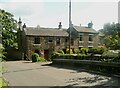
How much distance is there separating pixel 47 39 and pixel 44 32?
1.65 meters

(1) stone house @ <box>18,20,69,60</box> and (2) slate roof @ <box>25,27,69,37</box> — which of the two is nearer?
(1) stone house @ <box>18,20,69,60</box>

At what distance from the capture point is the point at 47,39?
52781 millimetres

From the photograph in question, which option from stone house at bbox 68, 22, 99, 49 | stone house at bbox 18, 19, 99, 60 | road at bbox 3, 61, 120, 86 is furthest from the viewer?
stone house at bbox 68, 22, 99, 49

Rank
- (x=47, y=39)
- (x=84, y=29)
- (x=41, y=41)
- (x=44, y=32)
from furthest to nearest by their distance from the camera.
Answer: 1. (x=84, y=29)
2. (x=44, y=32)
3. (x=47, y=39)
4. (x=41, y=41)

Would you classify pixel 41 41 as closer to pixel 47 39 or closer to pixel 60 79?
pixel 47 39

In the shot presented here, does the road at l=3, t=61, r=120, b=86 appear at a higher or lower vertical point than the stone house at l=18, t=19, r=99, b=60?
lower

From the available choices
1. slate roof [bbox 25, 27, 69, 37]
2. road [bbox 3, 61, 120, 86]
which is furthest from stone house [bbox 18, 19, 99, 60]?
road [bbox 3, 61, 120, 86]

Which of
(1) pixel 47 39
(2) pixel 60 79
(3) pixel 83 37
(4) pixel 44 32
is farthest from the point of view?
(3) pixel 83 37

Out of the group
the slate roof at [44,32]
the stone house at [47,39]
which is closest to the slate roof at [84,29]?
the stone house at [47,39]

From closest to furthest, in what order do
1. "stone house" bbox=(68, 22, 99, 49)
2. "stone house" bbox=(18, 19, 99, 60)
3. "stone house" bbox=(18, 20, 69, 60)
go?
"stone house" bbox=(18, 20, 69, 60)
"stone house" bbox=(18, 19, 99, 60)
"stone house" bbox=(68, 22, 99, 49)

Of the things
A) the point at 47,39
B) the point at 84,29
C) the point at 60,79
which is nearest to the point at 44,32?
the point at 47,39

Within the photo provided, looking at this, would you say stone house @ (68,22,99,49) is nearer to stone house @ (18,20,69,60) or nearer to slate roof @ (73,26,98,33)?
slate roof @ (73,26,98,33)

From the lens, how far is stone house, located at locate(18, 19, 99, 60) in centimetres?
5172

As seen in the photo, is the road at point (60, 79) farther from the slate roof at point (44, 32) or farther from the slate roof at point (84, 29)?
the slate roof at point (84, 29)
